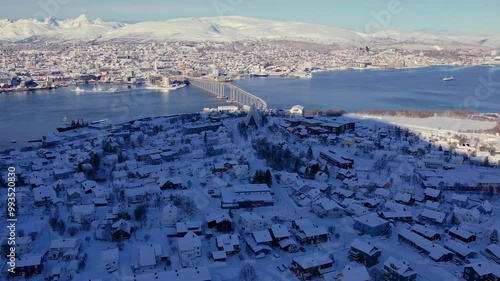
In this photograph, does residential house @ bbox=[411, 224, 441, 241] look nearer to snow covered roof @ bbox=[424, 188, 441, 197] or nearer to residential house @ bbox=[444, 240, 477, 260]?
residential house @ bbox=[444, 240, 477, 260]

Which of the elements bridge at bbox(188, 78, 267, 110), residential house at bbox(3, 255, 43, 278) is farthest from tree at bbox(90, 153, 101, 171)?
bridge at bbox(188, 78, 267, 110)

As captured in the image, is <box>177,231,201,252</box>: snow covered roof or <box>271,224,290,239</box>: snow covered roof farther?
<box>271,224,290,239</box>: snow covered roof

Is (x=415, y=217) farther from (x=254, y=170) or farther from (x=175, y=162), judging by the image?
(x=175, y=162)

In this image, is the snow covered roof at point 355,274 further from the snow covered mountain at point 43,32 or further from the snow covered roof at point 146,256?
the snow covered mountain at point 43,32

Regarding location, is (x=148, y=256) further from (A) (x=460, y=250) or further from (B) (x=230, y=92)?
(B) (x=230, y=92)

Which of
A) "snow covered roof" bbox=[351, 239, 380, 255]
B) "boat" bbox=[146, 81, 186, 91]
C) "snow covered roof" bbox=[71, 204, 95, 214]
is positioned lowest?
"boat" bbox=[146, 81, 186, 91]

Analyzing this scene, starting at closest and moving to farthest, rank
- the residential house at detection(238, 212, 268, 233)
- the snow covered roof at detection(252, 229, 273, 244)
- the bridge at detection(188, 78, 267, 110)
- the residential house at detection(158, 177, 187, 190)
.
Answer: the snow covered roof at detection(252, 229, 273, 244) < the residential house at detection(238, 212, 268, 233) < the residential house at detection(158, 177, 187, 190) < the bridge at detection(188, 78, 267, 110)

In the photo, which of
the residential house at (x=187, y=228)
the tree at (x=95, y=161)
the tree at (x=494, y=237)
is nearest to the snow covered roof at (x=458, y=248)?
the tree at (x=494, y=237)
